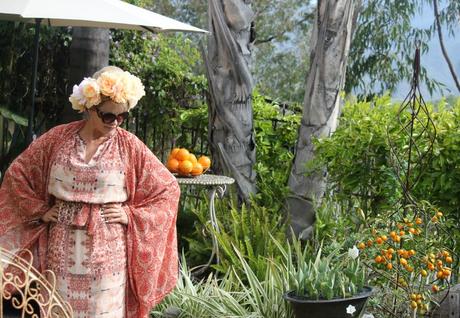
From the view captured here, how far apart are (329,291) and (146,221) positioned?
45.4 inches

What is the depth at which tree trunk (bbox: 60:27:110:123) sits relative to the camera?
8883 millimetres

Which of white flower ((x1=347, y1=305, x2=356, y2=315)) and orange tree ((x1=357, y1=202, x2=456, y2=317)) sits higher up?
orange tree ((x1=357, y1=202, x2=456, y2=317))

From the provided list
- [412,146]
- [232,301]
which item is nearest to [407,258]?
[412,146]

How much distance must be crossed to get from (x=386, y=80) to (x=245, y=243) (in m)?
14.4

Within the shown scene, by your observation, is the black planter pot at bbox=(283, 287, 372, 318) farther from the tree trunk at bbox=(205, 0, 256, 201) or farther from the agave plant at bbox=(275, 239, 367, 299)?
the tree trunk at bbox=(205, 0, 256, 201)

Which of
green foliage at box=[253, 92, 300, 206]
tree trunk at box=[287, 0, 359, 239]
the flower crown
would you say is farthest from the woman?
green foliage at box=[253, 92, 300, 206]

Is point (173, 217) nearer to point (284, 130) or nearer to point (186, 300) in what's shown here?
point (186, 300)

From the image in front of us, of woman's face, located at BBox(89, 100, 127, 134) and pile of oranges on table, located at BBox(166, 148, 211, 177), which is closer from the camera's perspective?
woman's face, located at BBox(89, 100, 127, 134)

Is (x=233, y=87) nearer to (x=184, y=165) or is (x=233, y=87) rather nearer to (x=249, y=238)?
(x=184, y=165)

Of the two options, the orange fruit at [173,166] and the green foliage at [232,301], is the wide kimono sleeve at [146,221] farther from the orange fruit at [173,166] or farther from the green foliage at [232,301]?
the orange fruit at [173,166]

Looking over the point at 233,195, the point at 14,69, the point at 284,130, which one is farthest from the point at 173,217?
the point at 14,69

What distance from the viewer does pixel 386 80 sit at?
20.8m

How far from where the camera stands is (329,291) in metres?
5.18

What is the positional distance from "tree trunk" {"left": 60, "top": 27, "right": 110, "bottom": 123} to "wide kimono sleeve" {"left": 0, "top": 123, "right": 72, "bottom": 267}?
4.17m
